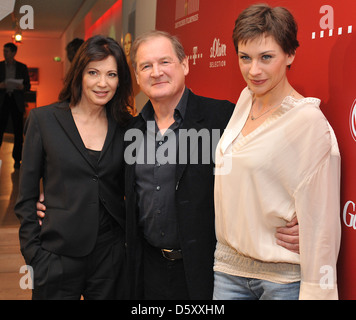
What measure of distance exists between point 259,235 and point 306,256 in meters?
0.18

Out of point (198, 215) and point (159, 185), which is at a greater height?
point (159, 185)

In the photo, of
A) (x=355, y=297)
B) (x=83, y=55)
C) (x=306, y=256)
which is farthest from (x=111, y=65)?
(x=355, y=297)

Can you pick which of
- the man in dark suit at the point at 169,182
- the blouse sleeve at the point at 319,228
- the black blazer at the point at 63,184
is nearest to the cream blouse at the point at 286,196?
the blouse sleeve at the point at 319,228

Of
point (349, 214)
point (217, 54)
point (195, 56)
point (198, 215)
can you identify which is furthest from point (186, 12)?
point (349, 214)

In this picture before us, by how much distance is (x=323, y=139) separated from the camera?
4.92 feet

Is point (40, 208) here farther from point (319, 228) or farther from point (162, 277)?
point (319, 228)

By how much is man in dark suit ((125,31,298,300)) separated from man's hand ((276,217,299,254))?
1.41 feet

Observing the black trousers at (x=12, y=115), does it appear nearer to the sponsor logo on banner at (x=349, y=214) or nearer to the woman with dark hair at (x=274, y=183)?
the woman with dark hair at (x=274, y=183)

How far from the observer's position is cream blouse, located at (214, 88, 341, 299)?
1506 millimetres

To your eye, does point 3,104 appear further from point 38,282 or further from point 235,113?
point 235,113

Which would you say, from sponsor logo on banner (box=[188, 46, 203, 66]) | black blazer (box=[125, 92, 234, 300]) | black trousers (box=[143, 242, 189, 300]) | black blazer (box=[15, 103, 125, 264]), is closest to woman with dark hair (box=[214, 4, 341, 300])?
black blazer (box=[125, 92, 234, 300])

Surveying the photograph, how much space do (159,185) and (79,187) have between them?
1.27 feet

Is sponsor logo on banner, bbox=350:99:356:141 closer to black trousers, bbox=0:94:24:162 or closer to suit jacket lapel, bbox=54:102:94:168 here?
suit jacket lapel, bbox=54:102:94:168

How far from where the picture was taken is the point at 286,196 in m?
1.58
